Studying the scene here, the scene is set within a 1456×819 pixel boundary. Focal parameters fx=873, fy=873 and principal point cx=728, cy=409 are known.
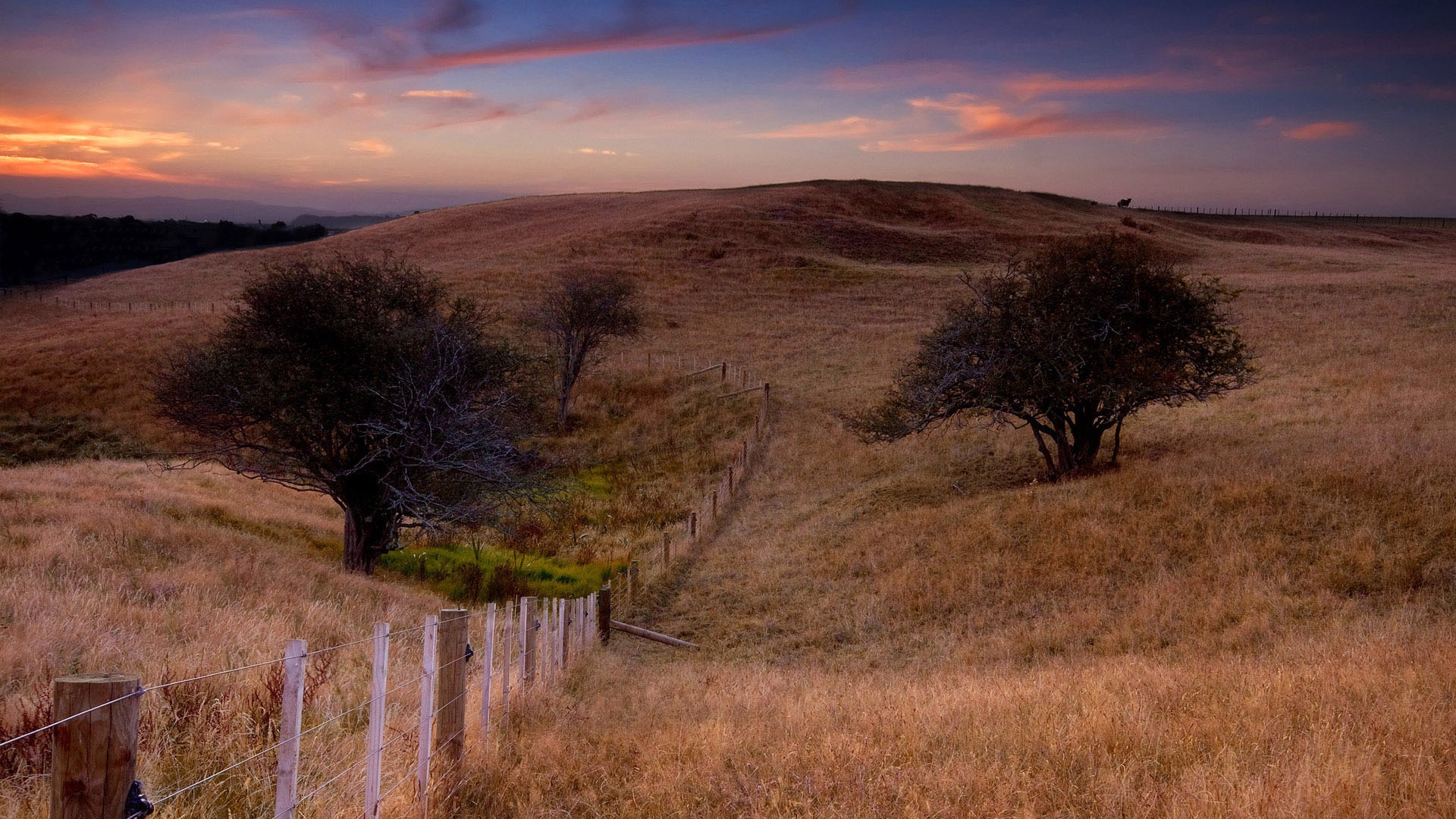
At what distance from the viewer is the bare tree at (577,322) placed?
4469cm

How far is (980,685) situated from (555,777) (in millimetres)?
5331

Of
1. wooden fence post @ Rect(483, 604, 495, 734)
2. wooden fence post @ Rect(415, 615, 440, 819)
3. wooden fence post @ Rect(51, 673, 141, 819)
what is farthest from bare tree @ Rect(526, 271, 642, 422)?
wooden fence post @ Rect(51, 673, 141, 819)

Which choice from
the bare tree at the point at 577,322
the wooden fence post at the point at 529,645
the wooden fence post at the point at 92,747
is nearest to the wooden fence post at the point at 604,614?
the wooden fence post at the point at 529,645

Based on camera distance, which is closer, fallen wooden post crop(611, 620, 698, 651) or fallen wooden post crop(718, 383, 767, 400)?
fallen wooden post crop(611, 620, 698, 651)

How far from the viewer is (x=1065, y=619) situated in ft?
50.2

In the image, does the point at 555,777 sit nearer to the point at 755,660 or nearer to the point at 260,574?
the point at 755,660

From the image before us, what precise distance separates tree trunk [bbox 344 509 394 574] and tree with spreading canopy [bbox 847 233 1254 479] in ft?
47.3

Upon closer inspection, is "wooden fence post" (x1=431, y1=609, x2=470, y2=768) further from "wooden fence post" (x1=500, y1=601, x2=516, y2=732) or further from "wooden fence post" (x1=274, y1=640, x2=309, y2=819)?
"wooden fence post" (x1=274, y1=640, x2=309, y2=819)

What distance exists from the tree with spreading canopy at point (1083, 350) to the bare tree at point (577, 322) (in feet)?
75.9

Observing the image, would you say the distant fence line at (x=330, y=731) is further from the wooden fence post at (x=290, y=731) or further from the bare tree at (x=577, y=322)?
the bare tree at (x=577, y=322)

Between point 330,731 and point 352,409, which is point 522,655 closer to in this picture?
point 330,731

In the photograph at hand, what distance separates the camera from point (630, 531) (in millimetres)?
27031

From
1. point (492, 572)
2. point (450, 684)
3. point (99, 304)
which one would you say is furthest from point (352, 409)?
point (99, 304)

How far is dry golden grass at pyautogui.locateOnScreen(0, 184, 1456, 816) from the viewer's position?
19.9 feet
